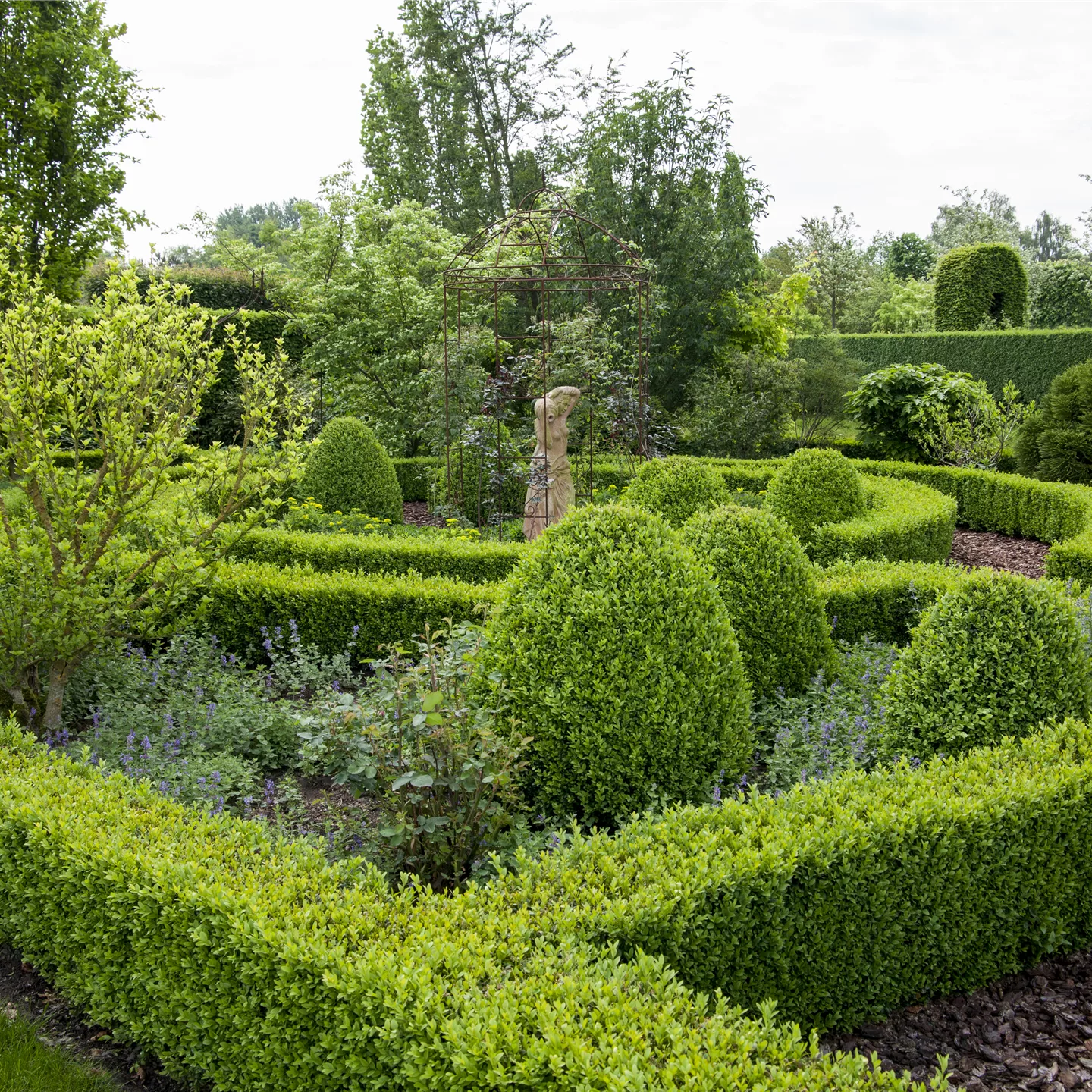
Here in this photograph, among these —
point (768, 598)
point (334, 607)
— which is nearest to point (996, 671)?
point (768, 598)

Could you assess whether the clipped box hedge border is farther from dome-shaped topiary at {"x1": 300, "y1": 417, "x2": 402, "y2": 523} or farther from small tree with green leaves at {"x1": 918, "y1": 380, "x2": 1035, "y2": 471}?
small tree with green leaves at {"x1": 918, "y1": 380, "x2": 1035, "y2": 471}

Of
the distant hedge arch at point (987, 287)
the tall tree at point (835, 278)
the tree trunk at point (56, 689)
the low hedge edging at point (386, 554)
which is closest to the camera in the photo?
the tree trunk at point (56, 689)

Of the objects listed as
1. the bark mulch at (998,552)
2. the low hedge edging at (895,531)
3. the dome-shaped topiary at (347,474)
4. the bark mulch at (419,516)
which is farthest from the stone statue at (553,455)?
the bark mulch at (998,552)

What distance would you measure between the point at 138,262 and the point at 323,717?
8.94 feet

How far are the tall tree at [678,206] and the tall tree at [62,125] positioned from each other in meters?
7.44

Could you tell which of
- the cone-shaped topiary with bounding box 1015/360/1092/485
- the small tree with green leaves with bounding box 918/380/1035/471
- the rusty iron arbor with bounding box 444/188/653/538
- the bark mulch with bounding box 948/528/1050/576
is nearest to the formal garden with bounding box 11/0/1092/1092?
the bark mulch with bounding box 948/528/1050/576

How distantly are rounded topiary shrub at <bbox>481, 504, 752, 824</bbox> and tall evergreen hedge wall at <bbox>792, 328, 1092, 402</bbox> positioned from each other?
52.3 ft

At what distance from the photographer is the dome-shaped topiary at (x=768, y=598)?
16.8 ft

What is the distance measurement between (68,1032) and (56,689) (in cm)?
210

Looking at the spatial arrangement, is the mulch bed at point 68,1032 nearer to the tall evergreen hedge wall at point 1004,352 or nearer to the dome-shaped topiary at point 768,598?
the dome-shaped topiary at point 768,598

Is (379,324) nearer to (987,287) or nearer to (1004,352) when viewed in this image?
(1004,352)

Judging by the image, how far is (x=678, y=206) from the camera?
16453 mm

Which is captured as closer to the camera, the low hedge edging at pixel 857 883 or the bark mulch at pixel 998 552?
the low hedge edging at pixel 857 883

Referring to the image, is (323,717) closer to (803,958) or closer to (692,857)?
(692,857)
